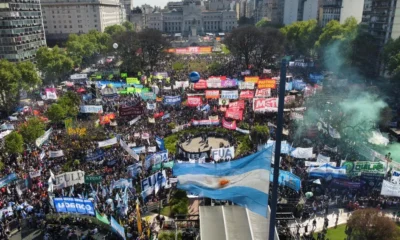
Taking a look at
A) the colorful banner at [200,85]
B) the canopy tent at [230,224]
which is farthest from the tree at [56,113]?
the canopy tent at [230,224]

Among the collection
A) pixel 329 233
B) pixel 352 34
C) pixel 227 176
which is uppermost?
pixel 352 34

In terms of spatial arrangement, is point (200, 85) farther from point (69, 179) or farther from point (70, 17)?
point (70, 17)

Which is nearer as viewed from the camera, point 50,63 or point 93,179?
point 93,179

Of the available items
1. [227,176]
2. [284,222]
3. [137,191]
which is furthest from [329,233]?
[137,191]

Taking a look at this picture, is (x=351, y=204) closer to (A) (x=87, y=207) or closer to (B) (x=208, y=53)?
(A) (x=87, y=207)

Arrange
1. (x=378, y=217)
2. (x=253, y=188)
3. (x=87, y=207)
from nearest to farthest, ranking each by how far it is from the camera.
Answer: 1. (x=253, y=188)
2. (x=378, y=217)
3. (x=87, y=207)

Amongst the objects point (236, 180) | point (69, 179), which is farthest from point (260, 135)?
point (236, 180)
